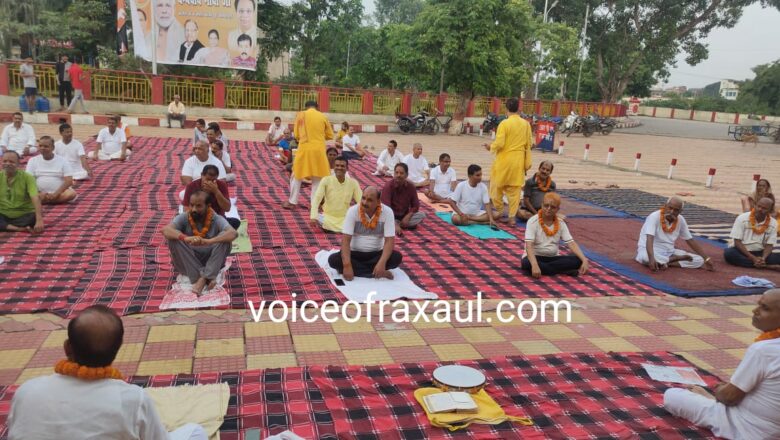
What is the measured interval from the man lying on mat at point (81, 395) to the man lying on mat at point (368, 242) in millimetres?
3508

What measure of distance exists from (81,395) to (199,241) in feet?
10.0

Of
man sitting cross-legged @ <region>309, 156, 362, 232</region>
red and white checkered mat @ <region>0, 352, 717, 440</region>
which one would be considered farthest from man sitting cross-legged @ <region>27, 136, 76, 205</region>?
red and white checkered mat @ <region>0, 352, 717, 440</region>

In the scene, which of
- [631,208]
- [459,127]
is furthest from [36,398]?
[459,127]

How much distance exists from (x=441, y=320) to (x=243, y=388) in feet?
6.49

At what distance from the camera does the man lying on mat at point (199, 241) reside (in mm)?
5148

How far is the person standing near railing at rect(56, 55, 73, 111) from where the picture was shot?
1820 cm

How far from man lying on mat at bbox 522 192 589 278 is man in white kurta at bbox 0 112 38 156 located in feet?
29.3

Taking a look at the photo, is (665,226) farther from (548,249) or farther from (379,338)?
(379,338)

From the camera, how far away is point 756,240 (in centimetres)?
710

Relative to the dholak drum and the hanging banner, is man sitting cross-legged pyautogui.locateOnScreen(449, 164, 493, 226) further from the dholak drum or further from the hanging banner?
the hanging banner

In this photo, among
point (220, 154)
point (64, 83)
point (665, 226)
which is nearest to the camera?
point (665, 226)

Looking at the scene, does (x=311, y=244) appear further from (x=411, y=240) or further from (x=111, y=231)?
(x=111, y=231)

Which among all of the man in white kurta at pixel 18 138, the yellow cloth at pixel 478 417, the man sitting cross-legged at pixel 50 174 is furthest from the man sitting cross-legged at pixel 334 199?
the man in white kurta at pixel 18 138

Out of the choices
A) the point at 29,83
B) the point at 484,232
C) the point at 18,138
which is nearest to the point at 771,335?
the point at 484,232
